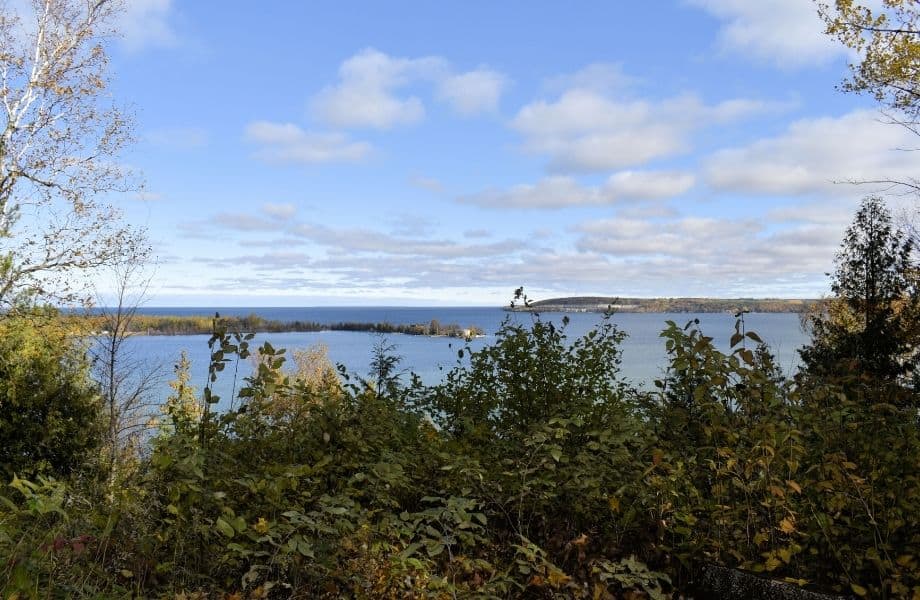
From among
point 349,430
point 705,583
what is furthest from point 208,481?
point 705,583

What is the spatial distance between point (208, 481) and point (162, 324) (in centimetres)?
6496

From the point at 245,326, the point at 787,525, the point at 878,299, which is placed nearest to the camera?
the point at 787,525

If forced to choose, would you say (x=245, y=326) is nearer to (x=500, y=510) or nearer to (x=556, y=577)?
(x=500, y=510)

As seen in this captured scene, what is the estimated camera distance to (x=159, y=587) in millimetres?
3711

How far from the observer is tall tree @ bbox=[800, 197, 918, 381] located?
49.6 feet

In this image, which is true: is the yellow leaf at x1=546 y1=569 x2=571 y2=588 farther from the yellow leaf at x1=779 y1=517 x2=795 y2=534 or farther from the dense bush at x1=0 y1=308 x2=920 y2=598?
the yellow leaf at x1=779 y1=517 x2=795 y2=534

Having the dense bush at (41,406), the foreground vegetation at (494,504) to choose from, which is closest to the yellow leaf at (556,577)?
the foreground vegetation at (494,504)

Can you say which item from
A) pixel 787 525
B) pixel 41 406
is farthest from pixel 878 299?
pixel 41 406

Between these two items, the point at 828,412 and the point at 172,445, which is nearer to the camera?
the point at 172,445

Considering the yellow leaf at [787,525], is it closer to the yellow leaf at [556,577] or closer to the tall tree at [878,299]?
the yellow leaf at [556,577]

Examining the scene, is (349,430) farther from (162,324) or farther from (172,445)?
(162,324)

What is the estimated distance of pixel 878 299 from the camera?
1584 centimetres

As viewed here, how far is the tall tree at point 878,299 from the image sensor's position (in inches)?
595

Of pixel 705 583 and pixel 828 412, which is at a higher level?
pixel 828 412
